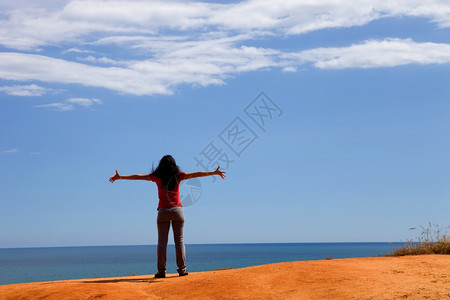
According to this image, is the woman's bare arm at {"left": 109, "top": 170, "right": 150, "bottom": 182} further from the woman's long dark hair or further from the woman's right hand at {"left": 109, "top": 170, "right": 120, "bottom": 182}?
the woman's long dark hair

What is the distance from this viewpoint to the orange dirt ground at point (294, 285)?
10.4 meters

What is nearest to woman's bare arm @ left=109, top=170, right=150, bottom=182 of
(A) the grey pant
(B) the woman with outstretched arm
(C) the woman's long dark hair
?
(B) the woman with outstretched arm

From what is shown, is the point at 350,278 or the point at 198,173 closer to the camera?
the point at 350,278

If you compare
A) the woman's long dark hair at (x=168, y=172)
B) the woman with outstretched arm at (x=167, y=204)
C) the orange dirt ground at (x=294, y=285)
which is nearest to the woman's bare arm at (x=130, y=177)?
the woman with outstretched arm at (x=167, y=204)

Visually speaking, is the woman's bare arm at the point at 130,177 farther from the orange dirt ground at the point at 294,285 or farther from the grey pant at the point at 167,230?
the orange dirt ground at the point at 294,285

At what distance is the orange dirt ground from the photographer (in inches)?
408

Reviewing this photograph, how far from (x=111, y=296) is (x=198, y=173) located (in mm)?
4390

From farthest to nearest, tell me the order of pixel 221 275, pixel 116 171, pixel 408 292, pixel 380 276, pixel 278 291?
pixel 116 171, pixel 221 275, pixel 380 276, pixel 278 291, pixel 408 292

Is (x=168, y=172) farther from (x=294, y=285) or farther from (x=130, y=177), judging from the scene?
(x=294, y=285)

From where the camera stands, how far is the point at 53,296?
1188cm

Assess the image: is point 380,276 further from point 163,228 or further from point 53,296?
point 53,296

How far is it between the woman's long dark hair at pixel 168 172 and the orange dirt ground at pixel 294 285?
2.51m

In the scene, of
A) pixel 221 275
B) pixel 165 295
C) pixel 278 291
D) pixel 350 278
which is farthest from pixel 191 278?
pixel 350 278

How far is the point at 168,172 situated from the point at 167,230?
158 cm
